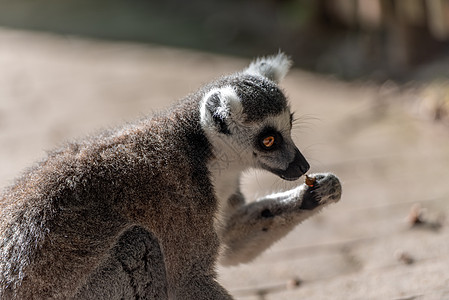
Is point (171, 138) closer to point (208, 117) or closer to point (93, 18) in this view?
point (208, 117)

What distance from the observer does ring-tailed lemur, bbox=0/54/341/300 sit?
13.7 ft

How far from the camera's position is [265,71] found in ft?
17.5

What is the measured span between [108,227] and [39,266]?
512mm

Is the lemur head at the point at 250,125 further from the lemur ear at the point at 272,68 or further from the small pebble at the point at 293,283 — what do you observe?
the small pebble at the point at 293,283

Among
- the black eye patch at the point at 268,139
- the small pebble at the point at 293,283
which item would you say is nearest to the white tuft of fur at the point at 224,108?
the black eye patch at the point at 268,139

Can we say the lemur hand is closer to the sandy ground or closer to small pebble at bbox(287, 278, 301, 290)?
the sandy ground

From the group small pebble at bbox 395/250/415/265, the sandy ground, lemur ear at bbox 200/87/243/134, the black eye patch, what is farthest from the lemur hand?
small pebble at bbox 395/250/415/265

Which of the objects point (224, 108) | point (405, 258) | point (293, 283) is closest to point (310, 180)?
point (224, 108)

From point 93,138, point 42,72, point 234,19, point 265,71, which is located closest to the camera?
point 93,138

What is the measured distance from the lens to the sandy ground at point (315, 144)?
5855 mm

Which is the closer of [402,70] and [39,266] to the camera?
[39,266]

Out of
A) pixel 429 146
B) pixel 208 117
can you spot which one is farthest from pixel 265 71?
pixel 429 146

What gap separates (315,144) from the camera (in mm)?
8508

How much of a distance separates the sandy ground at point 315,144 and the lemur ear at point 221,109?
4.03 feet
